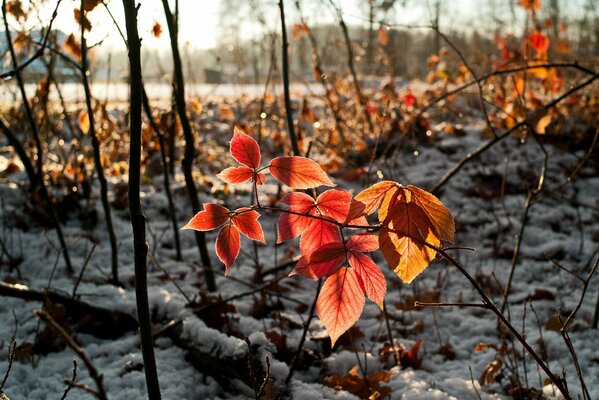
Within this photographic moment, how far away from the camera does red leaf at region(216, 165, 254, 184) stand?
78 cm

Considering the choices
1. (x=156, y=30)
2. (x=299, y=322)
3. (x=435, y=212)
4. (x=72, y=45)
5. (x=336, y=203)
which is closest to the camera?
(x=435, y=212)

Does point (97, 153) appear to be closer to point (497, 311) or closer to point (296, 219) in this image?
point (296, 219)

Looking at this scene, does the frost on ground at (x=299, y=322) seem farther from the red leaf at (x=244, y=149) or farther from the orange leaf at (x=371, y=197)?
the orange leaf at (x=371, y=197)

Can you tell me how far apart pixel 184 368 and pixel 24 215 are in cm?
216

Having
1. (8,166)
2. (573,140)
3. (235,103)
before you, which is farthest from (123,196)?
(235,103)

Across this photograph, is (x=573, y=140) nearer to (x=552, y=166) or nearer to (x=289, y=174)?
(x=552, y=166)

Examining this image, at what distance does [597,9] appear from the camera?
34125 mm

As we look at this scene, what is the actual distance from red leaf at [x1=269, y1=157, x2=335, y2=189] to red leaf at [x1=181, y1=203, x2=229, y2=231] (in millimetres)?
110

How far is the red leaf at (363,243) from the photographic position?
78 centimetres

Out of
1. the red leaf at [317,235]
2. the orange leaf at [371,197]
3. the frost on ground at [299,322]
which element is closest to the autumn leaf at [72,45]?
the frost on ground at [299,322]

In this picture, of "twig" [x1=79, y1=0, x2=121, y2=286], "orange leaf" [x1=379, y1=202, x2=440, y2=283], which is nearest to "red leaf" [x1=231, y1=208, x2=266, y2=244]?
"orange leaf" [x1=379, y1=202, x2=440, y2=283]

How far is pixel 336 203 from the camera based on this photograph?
0.80 meters

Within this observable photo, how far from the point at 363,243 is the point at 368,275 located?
0.18ft

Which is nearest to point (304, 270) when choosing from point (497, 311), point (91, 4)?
point (497, 311)
